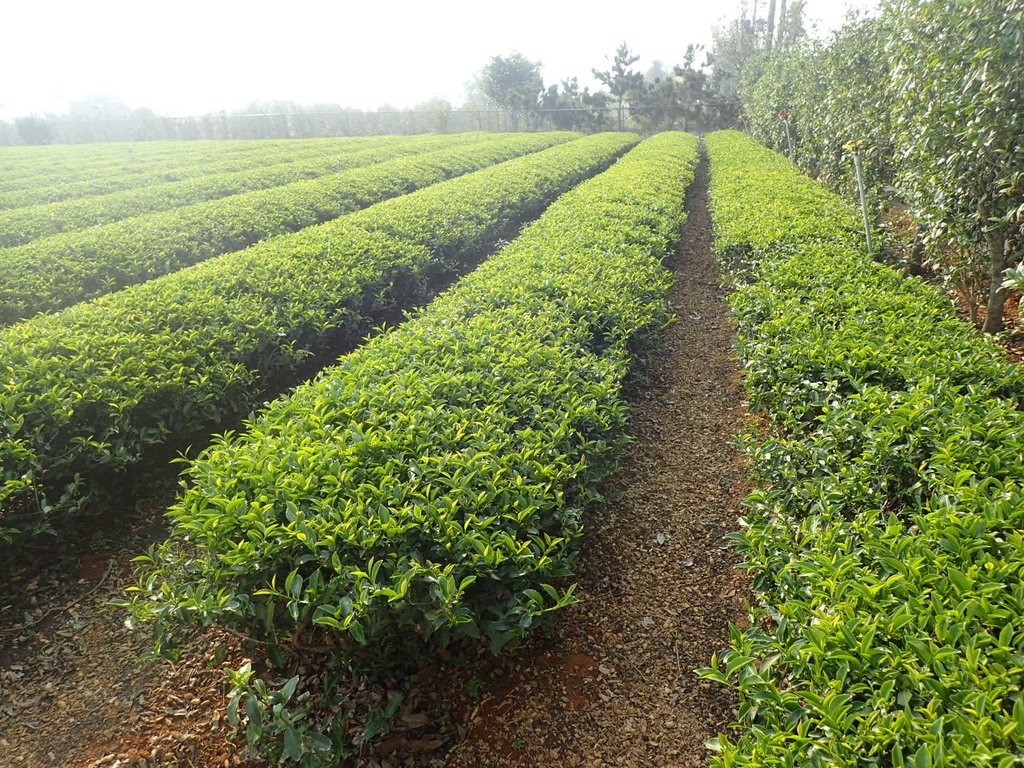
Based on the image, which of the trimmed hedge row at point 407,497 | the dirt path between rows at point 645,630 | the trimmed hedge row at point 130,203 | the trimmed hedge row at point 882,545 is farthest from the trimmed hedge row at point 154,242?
the trimmed hedge row at point 882,545

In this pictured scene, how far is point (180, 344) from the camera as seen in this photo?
4246 mm

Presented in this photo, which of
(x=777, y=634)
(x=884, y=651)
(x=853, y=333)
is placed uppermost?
(x=853, y=333)

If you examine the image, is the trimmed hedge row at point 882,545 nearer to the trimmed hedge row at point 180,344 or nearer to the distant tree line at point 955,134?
the distant tree line at point 955,134

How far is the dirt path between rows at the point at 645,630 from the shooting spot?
225 centimetres

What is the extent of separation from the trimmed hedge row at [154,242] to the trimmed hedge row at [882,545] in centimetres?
693

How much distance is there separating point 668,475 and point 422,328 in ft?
6.40

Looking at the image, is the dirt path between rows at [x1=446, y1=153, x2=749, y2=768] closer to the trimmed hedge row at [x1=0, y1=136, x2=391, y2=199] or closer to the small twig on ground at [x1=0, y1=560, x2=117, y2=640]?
the small twig on ground at [x1=0, y1=560, x2=117, y2=640]

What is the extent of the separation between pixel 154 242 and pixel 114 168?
13668mm

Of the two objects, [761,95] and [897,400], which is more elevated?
[761,95]

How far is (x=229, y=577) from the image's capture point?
214 cm

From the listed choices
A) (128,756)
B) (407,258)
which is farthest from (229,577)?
(407,258)

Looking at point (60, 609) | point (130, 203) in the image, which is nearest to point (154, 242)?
point (130, 203)

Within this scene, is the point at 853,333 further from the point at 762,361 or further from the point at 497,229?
the point at 497,229

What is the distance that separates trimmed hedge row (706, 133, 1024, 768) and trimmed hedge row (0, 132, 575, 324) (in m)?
6.93
